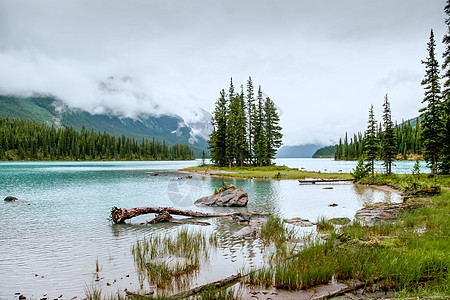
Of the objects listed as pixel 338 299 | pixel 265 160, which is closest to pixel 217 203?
pixel 338 299

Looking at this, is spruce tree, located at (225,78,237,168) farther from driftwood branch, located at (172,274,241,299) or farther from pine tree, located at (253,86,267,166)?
driftwood branch, located at (172,274,241,299)

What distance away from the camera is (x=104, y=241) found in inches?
508

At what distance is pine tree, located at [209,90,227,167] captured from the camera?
7844 cm

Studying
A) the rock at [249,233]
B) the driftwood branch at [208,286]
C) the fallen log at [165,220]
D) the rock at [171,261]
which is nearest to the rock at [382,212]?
the rock at [249,233]

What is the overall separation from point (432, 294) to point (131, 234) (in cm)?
1259

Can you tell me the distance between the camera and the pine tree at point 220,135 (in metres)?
78.4

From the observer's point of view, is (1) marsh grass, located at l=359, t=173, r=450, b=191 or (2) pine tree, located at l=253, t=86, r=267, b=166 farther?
(2) pine tree, located at l=253, t=86, r=267, b=166

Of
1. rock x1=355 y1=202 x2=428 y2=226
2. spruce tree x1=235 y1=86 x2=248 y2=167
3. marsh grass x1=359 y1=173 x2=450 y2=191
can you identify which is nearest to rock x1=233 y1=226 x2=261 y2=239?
rock x1=355 y1=202 x2=428 y2=226

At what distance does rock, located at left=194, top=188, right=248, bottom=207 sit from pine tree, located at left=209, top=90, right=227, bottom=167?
5378 centimetres

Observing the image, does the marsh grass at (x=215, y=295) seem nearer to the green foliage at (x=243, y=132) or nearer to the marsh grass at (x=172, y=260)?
the marsh grass at (x=172, y=260)

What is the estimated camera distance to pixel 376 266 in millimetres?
7309

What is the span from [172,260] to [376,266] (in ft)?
20.8

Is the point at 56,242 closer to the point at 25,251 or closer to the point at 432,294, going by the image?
the point at 25,251

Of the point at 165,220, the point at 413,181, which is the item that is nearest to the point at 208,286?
the point at 165,220
